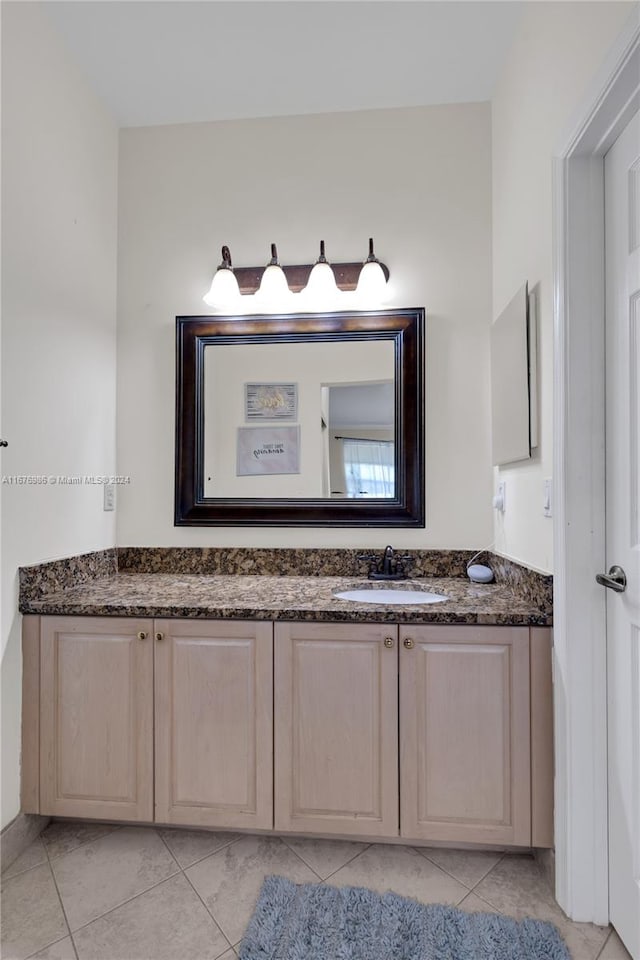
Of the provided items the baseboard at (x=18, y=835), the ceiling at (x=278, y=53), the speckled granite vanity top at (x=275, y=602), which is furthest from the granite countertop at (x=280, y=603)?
the ceiling at (x=278, y=53)

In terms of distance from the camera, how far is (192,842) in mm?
1659

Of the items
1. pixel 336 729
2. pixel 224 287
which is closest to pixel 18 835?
pixel 336 729

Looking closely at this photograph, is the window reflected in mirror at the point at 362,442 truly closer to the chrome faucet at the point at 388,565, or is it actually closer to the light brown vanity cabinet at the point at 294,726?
the chrome faucet at the point at 388,565

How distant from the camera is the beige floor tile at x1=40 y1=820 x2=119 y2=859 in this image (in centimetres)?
164

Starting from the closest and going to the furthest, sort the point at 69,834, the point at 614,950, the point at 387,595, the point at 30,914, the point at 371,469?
→ 1. the point at 614,950
2. the point at 30,914
3. the point at 69,834
4. the point at 387,595
5. the point at 371,469

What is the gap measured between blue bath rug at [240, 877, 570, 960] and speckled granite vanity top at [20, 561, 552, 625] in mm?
741

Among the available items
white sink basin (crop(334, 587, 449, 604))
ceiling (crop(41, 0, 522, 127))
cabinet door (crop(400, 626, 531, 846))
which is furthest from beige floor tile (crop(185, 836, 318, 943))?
ceiling (crop(41, 0, 522, 127))

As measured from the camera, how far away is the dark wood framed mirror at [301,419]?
6.90 ft

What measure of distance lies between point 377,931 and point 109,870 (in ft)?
2.67

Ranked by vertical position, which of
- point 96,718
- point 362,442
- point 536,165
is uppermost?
point 536,165

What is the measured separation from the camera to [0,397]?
1564 mm

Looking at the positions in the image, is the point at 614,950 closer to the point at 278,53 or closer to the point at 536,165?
the point at 536,165

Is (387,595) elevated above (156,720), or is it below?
above

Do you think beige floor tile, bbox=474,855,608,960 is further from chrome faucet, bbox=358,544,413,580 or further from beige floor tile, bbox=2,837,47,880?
beige floor tile, bbox=2,837,47,880
